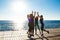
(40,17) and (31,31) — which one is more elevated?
(40,17)

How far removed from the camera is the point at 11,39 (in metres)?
11.5

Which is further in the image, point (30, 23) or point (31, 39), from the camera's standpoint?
point (30, 23)

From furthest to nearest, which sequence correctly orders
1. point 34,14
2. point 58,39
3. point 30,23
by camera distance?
point 34,14
point 30,23
point 58,39

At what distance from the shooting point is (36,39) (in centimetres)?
1141

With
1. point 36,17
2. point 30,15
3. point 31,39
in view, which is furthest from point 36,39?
point 36,17

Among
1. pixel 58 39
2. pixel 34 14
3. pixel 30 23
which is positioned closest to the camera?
pixel 58 39

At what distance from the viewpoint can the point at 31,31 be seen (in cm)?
1292

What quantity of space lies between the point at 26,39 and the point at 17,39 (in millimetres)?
635

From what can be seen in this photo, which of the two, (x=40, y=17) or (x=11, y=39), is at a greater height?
(x=40, y=17)

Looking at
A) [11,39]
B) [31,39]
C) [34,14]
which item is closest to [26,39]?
[31,39]

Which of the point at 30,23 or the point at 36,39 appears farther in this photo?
the point at 30,23

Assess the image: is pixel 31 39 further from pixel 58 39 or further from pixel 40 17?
pixel 40 17

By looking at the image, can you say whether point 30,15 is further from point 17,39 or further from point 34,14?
point 17,39

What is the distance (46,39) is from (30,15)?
259 centimetres
